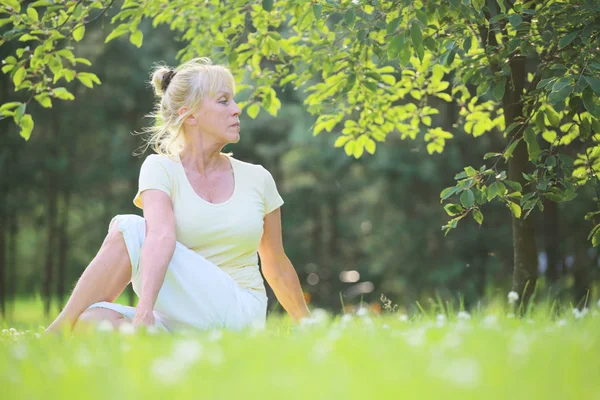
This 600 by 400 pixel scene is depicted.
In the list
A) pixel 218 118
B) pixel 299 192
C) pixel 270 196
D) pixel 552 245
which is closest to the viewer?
pixel 218 118

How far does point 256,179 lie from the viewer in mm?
4238

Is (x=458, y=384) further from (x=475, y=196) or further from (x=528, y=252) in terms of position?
(x=528, y=252)

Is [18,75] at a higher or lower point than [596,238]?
Result: higher

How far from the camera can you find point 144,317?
11.2 feet

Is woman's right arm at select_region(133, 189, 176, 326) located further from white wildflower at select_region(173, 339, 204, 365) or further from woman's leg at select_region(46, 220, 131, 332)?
white wildflower at select_region(173, 339, 204, 365)

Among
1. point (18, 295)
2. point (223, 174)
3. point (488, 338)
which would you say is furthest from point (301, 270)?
point (488, 338)

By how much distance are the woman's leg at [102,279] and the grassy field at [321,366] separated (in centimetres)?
103

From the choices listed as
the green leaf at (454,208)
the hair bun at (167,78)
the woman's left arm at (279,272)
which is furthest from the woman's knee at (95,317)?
the green leaf at (454,208)

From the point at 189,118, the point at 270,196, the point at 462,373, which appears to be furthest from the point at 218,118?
the point at 462,373

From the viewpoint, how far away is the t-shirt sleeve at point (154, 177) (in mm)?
3883

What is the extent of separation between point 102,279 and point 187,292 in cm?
44

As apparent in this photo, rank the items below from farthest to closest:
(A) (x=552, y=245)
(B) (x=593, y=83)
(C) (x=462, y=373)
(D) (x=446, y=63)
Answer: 1. (A) (x=552, y=245)
2. (D) (x=446, y=63)
3. (B) (x=593, y=83)
4. (C) (x=462, y=373)

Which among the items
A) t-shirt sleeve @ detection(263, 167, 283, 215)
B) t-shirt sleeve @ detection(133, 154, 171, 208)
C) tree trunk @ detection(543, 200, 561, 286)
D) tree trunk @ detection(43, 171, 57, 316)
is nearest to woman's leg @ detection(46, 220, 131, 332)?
t-shirt sleeve @ detection(133, 154, 171, 208)

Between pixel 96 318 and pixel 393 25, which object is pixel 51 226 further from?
pixel 393 25
